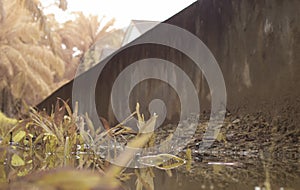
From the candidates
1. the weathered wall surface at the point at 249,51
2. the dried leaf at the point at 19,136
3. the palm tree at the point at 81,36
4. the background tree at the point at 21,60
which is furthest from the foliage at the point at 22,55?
the dried leaf at the point at 19,136

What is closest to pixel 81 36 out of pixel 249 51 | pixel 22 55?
pixel 22 55

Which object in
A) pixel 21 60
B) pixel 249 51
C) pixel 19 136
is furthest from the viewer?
pixel 21 60

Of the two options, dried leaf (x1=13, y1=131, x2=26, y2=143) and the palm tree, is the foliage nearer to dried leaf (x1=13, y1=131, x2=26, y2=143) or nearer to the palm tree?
the palm tree

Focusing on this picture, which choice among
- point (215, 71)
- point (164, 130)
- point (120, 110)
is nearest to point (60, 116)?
point (215, 71)

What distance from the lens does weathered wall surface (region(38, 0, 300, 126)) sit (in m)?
2.18

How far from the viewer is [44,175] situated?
0.53 ft

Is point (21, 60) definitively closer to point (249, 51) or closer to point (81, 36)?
point (81, 36)

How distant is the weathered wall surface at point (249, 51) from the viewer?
218 cm

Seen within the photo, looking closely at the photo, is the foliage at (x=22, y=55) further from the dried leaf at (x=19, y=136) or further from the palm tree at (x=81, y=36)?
the dried leaf at (x=19, y=136)

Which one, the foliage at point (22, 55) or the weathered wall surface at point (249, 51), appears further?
the foliage at point (22, 55)

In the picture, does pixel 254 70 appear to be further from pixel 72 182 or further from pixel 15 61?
pixel 15 61

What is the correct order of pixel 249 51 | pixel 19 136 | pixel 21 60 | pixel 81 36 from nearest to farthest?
pixel 19 136
pixel 249 51
pixel 21 60
pixel 81 36

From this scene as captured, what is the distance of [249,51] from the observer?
2.54 meters

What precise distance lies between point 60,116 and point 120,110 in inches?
95.4
